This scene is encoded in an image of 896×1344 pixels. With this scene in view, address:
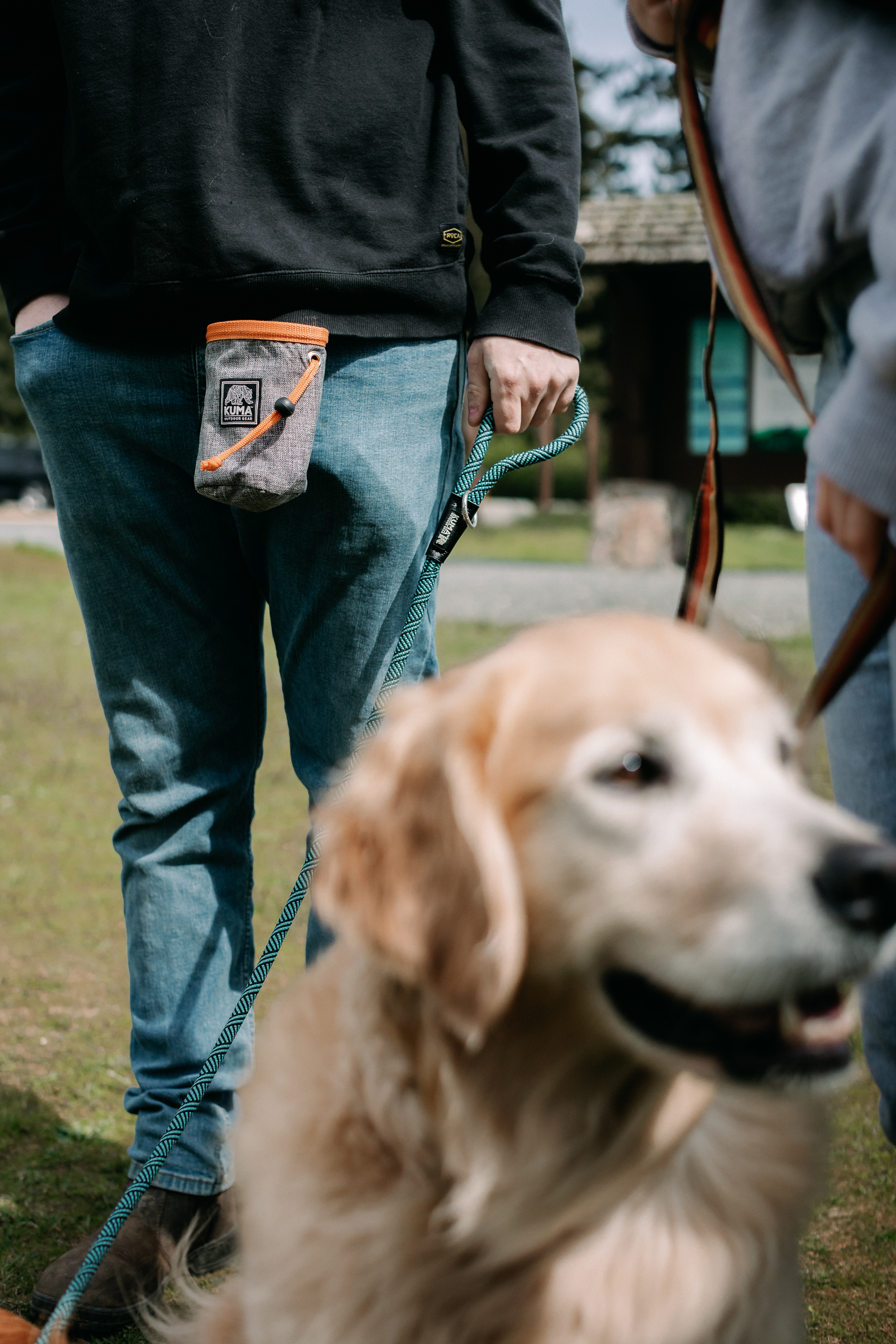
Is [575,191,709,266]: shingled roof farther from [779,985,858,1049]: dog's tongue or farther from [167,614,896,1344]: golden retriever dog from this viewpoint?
[779,985,858,1049]: dog's tongue

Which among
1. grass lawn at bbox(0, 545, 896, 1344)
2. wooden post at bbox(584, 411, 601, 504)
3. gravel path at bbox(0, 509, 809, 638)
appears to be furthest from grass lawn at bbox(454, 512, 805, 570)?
grass lawn at bbox(0, 545, 896, 1344)

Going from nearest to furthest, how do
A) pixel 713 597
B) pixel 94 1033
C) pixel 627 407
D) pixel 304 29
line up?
pixel 713 597 < pixel 304 29 < pixel 94 1033 < pixel 627 407

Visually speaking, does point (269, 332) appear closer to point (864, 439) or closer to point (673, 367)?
point (864, 439)

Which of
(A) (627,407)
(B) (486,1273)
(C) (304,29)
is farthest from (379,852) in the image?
(A) (627,407)

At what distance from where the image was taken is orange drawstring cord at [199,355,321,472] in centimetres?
208

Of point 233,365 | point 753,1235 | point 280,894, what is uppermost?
point 233,365

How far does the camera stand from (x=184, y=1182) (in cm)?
237

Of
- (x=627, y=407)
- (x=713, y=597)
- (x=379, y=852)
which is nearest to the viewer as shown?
(x=379, y=852)

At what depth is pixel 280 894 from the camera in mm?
4410

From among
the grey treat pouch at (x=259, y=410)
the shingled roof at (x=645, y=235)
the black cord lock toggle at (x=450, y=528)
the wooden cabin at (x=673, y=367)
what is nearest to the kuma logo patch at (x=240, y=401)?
the grey treat pouch at (x=259, y=410)

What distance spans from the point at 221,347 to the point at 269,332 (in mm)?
92

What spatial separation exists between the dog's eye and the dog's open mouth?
22 cm

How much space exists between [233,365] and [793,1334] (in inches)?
67.0

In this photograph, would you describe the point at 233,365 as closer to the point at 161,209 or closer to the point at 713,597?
the point at 161,209
